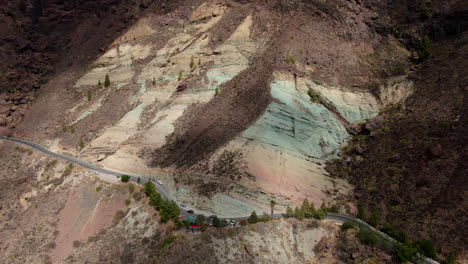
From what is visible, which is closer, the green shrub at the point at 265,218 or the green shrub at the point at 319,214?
the green shrub at the point at 265,218

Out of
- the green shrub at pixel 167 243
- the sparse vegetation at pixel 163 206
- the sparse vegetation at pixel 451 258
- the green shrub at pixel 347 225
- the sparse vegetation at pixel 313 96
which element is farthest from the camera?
the sparse vegetation at pixel 313 96

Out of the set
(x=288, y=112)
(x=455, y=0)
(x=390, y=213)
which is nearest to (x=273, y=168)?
(x=288, y=112)

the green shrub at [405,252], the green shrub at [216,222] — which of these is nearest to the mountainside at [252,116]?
the green shrub at [216,222]

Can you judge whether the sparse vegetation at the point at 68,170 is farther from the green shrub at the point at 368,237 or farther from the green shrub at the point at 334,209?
the green shrub at the point at 368,237

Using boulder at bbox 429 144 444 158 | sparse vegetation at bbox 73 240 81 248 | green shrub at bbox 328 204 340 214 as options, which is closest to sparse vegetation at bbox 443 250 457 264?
green shrub at bbox 328 204 340 214

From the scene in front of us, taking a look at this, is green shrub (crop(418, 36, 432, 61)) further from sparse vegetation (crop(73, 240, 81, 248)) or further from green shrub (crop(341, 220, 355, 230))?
sparse vegetation (crop(73, 240, 81, 248))

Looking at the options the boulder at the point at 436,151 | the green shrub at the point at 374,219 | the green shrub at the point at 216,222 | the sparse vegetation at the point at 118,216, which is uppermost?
the boulder at the point at 436,151

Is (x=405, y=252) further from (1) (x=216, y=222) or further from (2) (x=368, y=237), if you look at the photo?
(1) (x=216, y=222)

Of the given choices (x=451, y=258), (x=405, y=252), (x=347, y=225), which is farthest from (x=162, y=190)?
(x=451, y=258)
